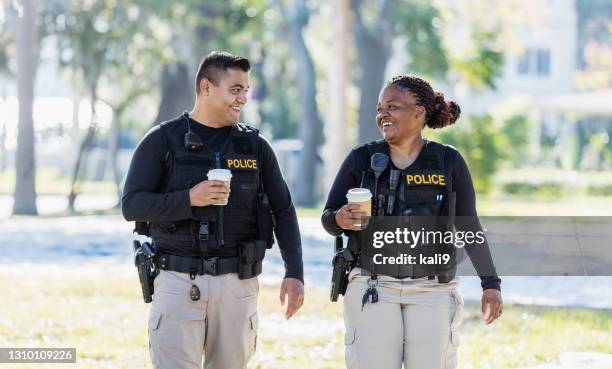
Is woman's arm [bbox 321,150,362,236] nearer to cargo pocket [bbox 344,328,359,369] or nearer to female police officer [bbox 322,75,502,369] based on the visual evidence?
female police officer [bbox 322,75,502,369]

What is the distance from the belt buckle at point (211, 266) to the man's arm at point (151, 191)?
0.74ft

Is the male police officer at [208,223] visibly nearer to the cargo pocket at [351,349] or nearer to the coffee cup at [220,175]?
the coffee cup at [220,175]

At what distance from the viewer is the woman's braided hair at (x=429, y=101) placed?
16.4 feet

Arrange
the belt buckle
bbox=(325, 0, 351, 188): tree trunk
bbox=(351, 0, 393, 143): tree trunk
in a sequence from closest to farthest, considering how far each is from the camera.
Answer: the belt buckle
bbox=(325, 0, 351, 188): tree trunk
bbox=(351, 0, 393, 143): tree trunk

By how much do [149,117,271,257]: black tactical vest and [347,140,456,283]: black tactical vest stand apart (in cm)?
54

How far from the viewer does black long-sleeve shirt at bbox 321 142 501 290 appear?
497cm

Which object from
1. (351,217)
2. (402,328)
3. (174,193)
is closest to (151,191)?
(174,193)

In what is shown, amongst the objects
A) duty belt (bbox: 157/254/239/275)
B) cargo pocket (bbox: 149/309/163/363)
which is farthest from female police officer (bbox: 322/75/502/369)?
cargo pocket (bbox: 149/309/163/363)

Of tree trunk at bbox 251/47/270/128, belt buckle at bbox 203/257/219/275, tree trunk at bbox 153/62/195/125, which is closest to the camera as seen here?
belt buckle at bbox 203/257/219/275

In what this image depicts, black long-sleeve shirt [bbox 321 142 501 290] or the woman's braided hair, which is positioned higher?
the woman's braided hair

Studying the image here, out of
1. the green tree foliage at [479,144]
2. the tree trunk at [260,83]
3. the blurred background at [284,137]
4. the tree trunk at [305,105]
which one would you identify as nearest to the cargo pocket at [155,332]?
the blurred background at [284,137]

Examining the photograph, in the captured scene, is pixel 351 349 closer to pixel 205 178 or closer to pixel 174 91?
pixel 205 178

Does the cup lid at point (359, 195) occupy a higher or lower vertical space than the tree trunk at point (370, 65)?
lower

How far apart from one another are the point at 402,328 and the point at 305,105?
2428cm
